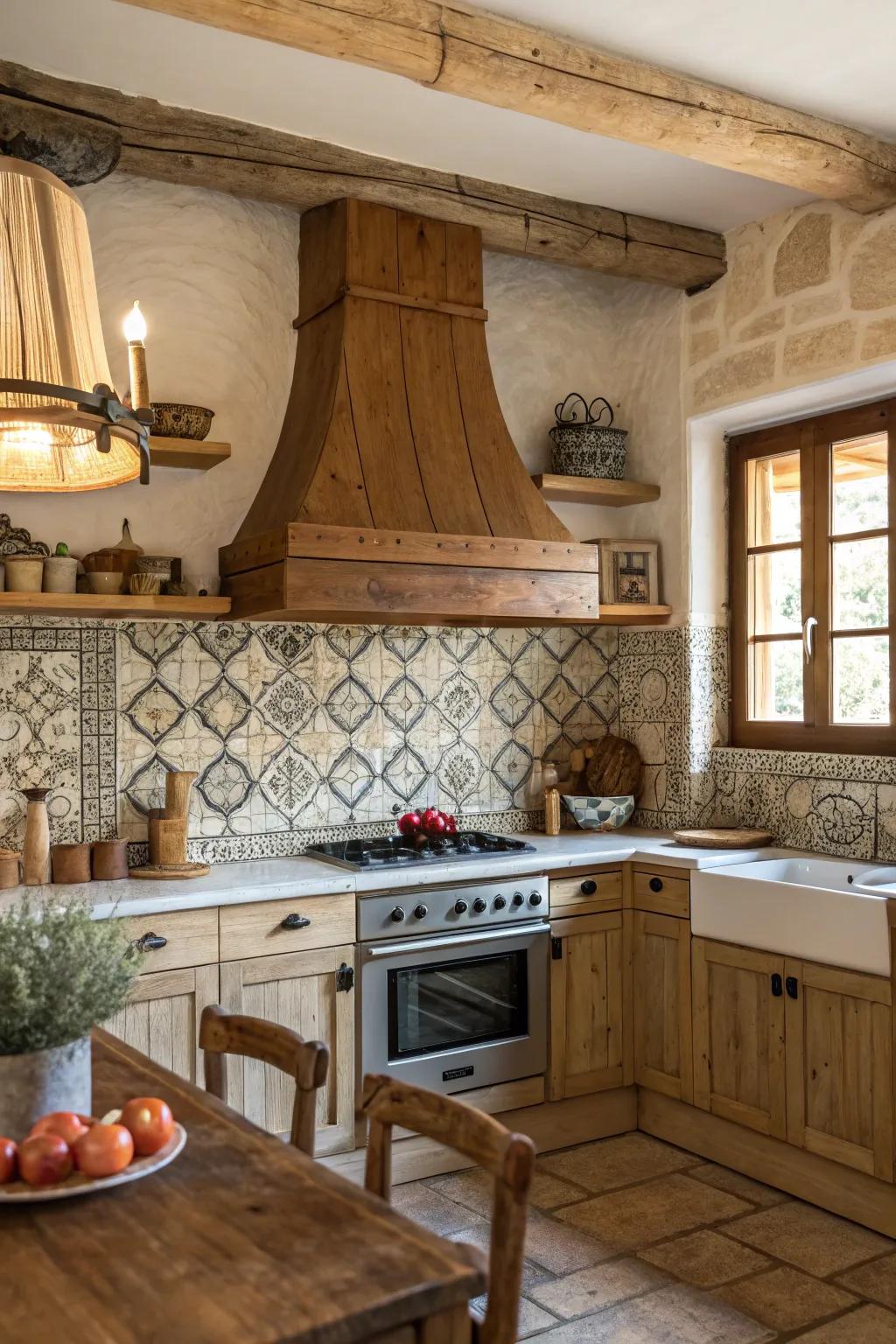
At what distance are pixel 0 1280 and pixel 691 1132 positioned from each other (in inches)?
118

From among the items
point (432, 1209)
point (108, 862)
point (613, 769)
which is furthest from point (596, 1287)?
point (613, 769)

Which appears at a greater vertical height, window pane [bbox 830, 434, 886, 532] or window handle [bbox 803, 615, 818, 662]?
window pane [bbox 830, 434, 886, 532]

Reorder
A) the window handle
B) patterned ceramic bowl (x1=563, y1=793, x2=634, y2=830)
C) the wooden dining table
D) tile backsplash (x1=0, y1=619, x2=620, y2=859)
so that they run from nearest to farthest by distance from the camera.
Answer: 1. the wooden dining table
2. tile backsplash (x1=0, y1=619, x2=620, y2=859)
3. the window handle
4. patterned ceramic bowl (x1=563, y1=793, x2=634, y2=830)

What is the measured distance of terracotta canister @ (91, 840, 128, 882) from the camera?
11.5ft

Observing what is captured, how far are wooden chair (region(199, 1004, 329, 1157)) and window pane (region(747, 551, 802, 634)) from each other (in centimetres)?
288

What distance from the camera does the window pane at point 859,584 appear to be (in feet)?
13.3

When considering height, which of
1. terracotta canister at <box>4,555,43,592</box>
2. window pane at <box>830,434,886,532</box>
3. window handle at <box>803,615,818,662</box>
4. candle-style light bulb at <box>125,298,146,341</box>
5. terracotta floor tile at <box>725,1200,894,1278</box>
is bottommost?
terracotta floor tile at <box>725,1200,894,1278</box>

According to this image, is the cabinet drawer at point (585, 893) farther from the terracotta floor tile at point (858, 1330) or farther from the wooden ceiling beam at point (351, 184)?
the wooden ceiling beam at point (351, 184)

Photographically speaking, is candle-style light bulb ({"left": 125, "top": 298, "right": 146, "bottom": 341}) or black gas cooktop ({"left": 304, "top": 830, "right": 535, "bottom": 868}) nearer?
candle-style light bulb ({"left": 125, "top": 298, "right": 146, "bottom": 341})

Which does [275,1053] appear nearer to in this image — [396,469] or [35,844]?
[35,844]

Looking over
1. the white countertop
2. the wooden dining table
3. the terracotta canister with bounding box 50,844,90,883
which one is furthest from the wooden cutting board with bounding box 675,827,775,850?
the wooden dining table

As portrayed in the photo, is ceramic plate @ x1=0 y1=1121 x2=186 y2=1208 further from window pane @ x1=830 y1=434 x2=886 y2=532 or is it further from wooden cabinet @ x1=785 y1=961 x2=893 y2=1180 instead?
window pane @ x1=830 y1=434 x2=886 y2=532

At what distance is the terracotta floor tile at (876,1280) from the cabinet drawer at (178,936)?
1846mm

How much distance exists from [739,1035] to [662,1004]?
357 mm
